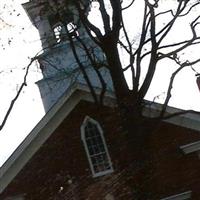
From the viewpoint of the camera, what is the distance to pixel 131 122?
1520 cm

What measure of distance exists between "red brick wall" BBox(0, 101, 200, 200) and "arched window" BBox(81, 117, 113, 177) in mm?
190

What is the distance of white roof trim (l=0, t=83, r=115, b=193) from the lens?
65.0ft

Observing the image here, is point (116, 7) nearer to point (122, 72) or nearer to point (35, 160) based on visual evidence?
point (122, 72)

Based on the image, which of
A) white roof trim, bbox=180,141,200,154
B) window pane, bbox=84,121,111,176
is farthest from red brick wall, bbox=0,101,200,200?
window pane, bbox=84,121,111,176

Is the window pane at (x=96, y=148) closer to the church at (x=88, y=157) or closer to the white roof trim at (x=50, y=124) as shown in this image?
the church at (x=88, y=157)

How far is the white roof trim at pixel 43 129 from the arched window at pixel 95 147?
0.92 m

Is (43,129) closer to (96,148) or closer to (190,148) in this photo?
(96,148)

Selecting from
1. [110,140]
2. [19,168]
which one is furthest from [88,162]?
[19,168]

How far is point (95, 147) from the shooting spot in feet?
66.8

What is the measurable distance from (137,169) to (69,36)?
4.31 meters

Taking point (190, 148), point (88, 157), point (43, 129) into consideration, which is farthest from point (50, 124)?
point (190, 148)

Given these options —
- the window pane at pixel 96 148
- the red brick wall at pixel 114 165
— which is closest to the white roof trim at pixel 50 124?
the red brick wall at pixel 114 165

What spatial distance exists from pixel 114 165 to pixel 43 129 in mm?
2966

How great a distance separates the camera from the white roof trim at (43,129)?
19797 mm
